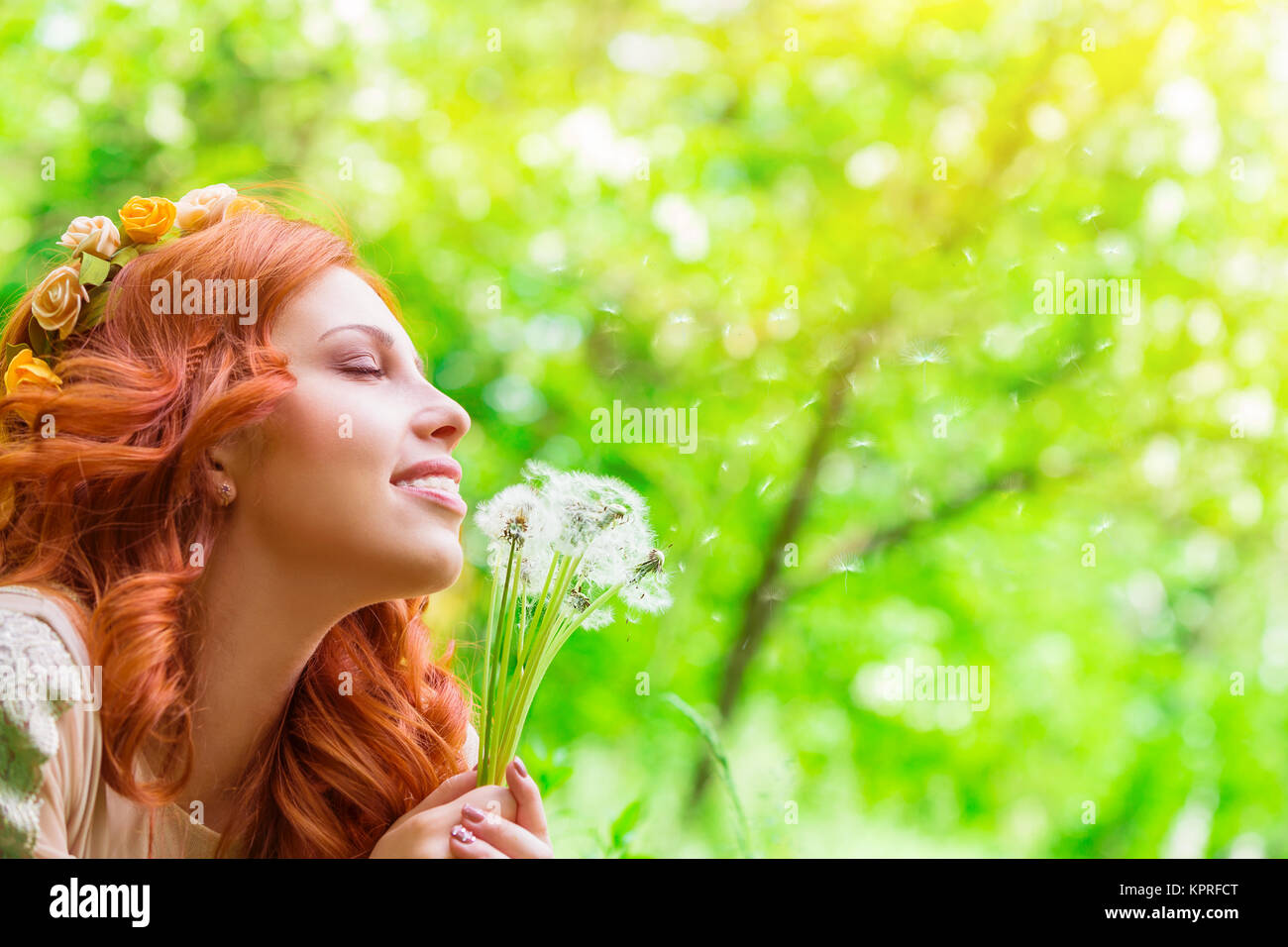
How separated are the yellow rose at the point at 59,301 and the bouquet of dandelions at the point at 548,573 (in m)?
0.47

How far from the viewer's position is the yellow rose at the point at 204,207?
41.1 inches

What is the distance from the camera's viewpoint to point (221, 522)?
97cm

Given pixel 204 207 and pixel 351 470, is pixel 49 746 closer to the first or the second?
pixel 351 470

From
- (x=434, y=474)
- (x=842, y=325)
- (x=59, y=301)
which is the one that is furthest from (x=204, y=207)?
(x=842, y=325)

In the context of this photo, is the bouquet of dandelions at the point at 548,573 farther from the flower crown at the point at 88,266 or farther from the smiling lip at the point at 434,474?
the flower crown at the point at 88,266

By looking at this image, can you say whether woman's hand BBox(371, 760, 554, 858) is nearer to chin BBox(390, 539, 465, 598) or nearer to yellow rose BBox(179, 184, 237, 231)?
chin BBox(390, 539, 465, 598)

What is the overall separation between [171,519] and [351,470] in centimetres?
19

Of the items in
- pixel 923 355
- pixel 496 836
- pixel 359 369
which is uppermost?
pixel 923 355

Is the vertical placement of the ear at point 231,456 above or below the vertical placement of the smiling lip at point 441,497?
above

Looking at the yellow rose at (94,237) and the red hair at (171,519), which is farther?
the yellow rose at (94,237)

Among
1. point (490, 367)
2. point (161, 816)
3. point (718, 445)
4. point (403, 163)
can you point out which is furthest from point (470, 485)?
point (161, 816)

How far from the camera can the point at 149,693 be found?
88cm

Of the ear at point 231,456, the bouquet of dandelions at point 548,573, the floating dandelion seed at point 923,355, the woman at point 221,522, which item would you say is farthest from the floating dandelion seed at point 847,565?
the ear at point 231,456

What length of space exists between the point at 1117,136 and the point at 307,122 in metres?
1.59
